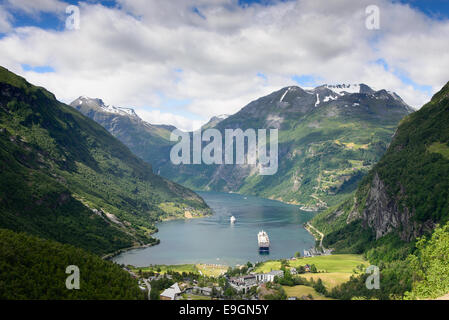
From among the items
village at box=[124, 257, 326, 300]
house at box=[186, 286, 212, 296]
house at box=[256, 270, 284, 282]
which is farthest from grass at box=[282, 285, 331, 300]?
house at box=[186, 286, 212, 296]

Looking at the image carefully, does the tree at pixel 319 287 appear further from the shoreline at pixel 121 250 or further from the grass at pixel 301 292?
the shoreline at pixel 121 250

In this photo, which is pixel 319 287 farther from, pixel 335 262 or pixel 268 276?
pixel 335 262

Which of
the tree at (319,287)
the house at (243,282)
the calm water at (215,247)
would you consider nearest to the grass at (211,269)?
the calm water at (215,247)

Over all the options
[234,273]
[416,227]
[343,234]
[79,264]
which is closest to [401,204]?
[416,227]

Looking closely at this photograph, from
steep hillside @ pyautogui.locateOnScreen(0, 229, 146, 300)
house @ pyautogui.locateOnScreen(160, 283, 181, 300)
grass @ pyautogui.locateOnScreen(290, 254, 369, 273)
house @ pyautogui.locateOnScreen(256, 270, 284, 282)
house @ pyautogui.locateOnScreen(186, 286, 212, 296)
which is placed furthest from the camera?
grass @ pyautogui.locateOnScreen(290, 254, 369, 273)

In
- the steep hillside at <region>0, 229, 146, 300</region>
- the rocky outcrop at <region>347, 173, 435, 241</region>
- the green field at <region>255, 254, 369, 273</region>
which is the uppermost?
the rocky outcrop at <region>347, 173, 435, 241</region>

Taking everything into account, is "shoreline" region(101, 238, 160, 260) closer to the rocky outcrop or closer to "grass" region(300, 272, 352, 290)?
"grass" region(300, 272, 352, 290)

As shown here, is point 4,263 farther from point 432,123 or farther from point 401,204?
point 432,123
